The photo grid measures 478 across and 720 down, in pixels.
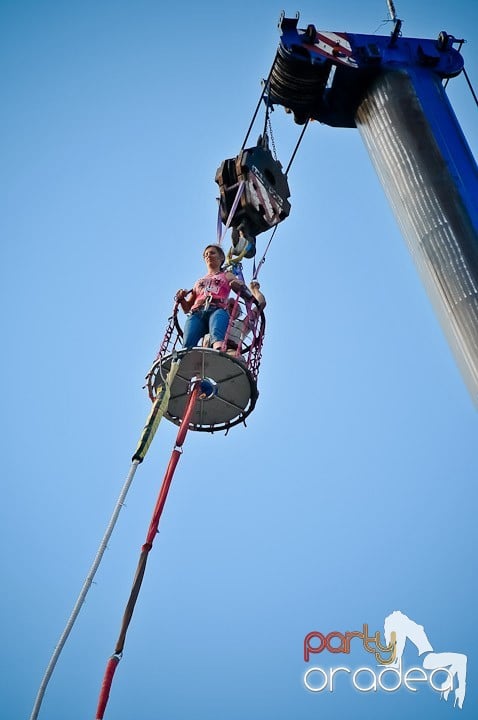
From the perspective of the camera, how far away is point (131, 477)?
6277 mm

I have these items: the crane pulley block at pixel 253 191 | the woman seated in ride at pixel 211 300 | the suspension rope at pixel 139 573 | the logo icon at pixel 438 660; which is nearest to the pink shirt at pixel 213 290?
the woman seated in ride at pixel 211 300

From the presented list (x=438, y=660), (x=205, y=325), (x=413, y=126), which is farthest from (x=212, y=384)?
(x=438, y=660)

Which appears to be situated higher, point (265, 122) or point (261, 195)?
point (265, 122)

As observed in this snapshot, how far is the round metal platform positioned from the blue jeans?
37 centimetres

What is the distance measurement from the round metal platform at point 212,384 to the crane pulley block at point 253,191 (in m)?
3.41

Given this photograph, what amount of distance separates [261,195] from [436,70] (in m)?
3.13

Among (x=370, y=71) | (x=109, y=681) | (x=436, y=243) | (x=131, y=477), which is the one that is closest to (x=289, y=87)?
(x=370, y=71)

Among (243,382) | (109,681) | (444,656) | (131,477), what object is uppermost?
(444,656)

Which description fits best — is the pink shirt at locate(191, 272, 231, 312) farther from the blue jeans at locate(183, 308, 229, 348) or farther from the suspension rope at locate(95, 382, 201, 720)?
the suspension rope at locate(95, 382, 201, 720)

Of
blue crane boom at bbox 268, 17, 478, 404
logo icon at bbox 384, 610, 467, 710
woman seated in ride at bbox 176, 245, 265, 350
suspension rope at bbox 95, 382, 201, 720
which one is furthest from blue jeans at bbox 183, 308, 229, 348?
logo icon at bbox 384, 610, 467, 710

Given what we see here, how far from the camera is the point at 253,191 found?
11.8 m

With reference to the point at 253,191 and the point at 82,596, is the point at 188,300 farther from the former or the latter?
the point at 82,596

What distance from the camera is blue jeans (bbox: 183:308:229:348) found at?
9320 mm

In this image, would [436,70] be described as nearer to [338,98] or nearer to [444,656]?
[338,98]
